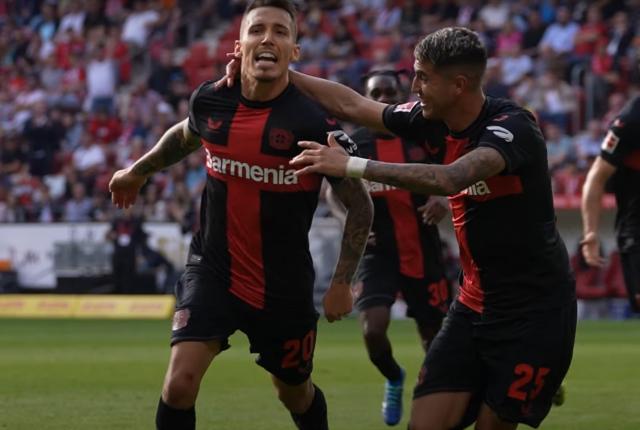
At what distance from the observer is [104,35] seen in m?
33.3

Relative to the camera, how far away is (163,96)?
1214 inches

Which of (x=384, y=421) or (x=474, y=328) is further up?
(x=474, y=328)

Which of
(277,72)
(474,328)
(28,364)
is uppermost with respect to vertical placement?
(277,72)

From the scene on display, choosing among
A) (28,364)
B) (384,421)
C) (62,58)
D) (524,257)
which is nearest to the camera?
(524,257)

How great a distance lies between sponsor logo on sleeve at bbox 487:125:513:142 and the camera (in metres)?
6.32

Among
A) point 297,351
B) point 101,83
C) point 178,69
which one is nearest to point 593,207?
point 297,351

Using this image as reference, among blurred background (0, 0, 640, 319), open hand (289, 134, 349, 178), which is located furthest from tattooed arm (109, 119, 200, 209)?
blurred background (0, 0, 640, 319)

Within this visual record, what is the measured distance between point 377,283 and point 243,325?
11.7ft

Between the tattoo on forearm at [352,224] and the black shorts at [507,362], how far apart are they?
0.85 meters

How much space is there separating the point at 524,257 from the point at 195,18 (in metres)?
→ 27.3

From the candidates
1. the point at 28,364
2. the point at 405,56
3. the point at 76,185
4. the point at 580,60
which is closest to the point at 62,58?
the point at 76,185

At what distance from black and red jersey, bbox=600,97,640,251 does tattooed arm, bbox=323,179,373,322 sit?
2718 mm

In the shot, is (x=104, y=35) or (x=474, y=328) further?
(x=104, y=35)

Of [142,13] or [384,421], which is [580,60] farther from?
[384,421]
